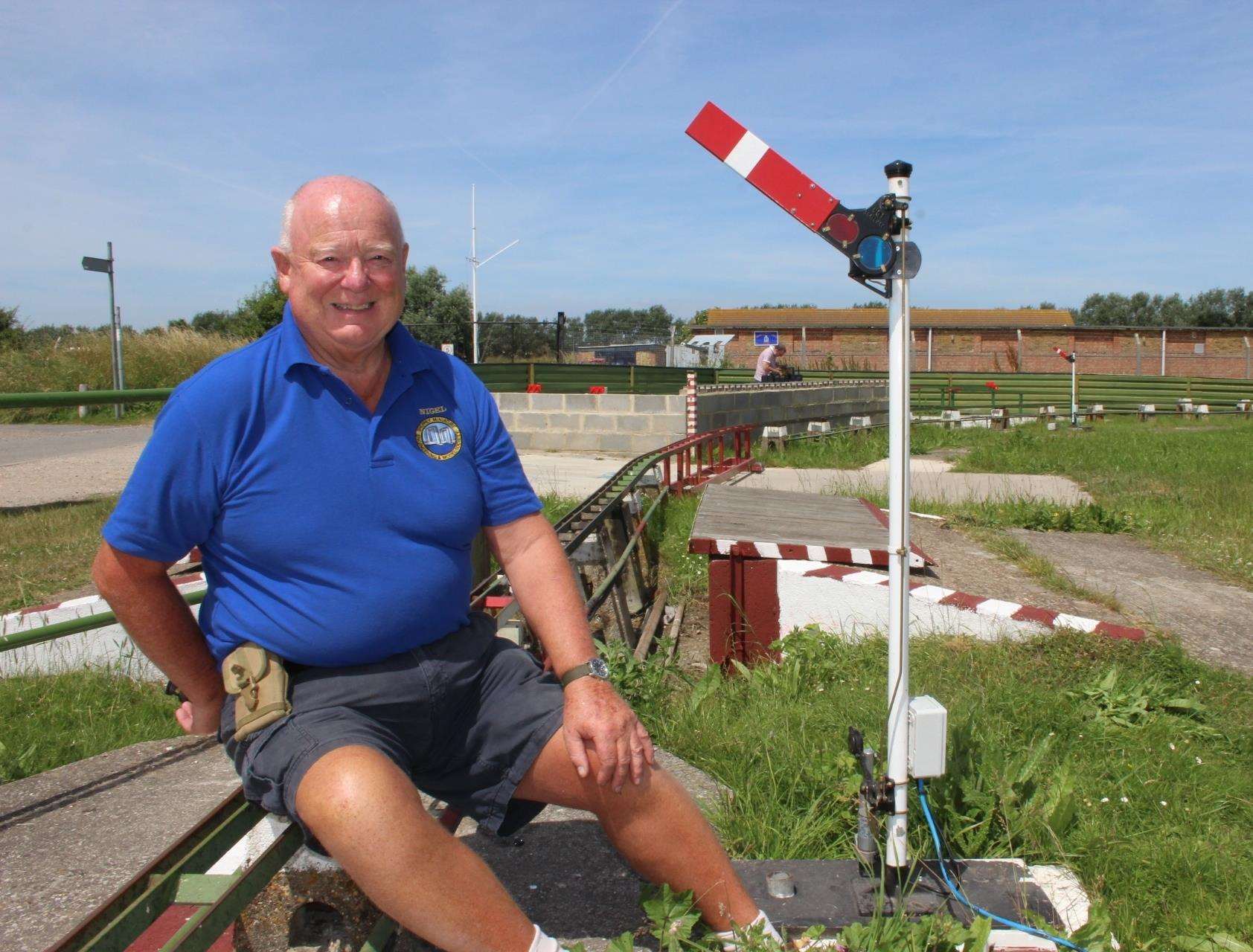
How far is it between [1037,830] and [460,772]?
165 cm

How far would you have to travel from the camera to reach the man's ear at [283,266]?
2.21m

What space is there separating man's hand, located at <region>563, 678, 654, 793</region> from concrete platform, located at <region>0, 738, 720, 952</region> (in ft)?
1.91

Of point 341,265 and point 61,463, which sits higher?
point 341,265

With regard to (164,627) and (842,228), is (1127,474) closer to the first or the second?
(842,228)

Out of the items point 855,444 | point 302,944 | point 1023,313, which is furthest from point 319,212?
point 1023,313

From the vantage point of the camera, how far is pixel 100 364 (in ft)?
61.3

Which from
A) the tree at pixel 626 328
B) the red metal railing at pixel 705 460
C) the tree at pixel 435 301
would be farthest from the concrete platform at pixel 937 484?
the tree at pixel 435 301

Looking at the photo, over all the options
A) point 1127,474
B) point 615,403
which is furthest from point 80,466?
point 1127,474

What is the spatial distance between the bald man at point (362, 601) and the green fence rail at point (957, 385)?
15629 millimetres

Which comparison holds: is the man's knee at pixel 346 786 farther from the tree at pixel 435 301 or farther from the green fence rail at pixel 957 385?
the tree at pixel 435 301

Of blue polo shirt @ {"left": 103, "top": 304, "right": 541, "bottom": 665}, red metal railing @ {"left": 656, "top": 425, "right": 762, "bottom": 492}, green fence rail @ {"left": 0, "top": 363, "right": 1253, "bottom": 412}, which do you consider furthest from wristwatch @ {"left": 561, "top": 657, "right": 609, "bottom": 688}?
green fence rail @ {"left": 0, "top": 363, "right": 1253, "bottom": 412}

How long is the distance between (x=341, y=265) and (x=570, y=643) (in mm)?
927

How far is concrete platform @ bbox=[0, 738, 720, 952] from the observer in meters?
2.48

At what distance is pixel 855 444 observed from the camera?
1586cm
